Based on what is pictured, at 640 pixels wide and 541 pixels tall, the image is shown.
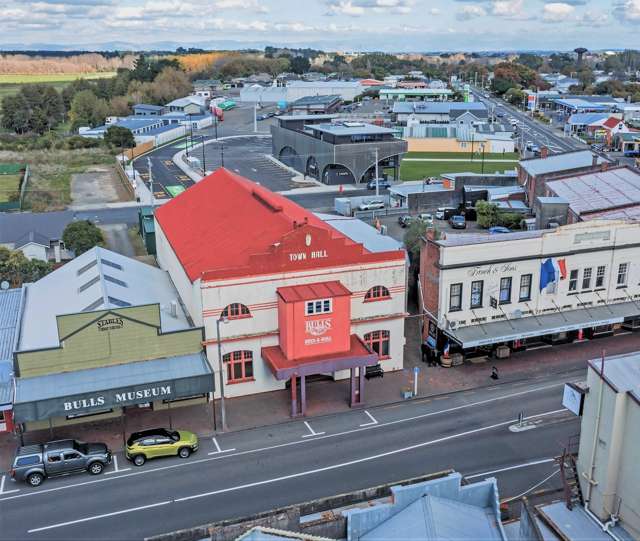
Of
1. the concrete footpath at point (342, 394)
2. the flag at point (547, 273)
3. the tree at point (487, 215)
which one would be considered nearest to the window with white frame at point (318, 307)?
the concrete footpath at point (342, 394)

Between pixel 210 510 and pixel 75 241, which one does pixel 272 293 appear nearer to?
pixel 210 510

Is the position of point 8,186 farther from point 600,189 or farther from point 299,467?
point 299,467

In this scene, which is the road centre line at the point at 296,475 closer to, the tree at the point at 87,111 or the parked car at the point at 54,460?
the parked car at the point at 54,460

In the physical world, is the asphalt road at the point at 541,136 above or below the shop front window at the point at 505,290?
below

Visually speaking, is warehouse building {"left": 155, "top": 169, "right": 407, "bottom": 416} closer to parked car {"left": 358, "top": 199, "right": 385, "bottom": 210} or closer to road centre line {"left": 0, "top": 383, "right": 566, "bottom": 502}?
road centre line {"left": 0, "top": 383, "right": 566, "bottom": 502}

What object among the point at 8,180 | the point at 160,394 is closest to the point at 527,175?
the point at 160,394

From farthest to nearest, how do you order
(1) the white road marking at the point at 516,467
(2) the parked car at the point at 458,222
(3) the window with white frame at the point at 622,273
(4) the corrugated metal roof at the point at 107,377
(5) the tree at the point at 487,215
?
(2) the parked car at the point at 458,222, (5) the tree at the point at 487,215, (3) the window with white frame at the point at 622,273, (4) the corrugated metal roof at the point at 107,377, (1) the white road marking at the point at 516,467
